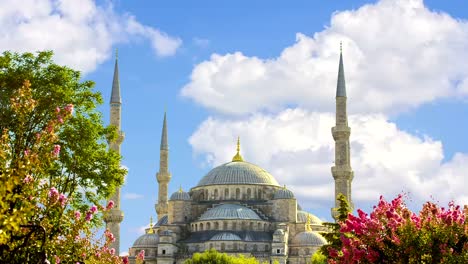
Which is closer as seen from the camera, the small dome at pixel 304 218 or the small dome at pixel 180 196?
the small dome at pixel 180 196

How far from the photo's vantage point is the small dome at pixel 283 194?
89.0 meters

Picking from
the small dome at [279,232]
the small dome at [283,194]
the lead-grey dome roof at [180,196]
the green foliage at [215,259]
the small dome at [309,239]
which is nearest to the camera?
the green foliage at [215,259]

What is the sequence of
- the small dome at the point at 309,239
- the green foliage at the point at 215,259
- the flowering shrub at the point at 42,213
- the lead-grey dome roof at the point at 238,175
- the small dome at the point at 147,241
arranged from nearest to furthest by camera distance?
the flowering shrub at the point at 42,213 < the green foliage at the point at 215,259 < the small dome at the point at 309,239 < the small dome at the point at 147,241 < the lead-grey dome roof at the point at 238,175

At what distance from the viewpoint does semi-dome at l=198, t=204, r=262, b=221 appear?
8573 centimetres

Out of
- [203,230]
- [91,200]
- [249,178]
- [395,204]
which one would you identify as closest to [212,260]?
[203,230]

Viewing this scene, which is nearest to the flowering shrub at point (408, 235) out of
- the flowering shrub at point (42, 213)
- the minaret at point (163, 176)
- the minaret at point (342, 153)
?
the flowering shrub at point (42, 213)

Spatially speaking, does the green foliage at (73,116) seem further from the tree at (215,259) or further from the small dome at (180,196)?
the small dome at (180,196)

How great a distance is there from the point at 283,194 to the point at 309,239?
25.1ft

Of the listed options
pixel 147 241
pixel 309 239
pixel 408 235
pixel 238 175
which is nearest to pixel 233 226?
pixel 309 239

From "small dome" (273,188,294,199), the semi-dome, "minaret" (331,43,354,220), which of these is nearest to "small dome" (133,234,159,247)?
the semi-dome

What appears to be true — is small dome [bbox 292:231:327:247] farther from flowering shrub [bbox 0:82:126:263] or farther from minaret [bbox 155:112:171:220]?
flowering shrub [bbox 0:82:126:263]

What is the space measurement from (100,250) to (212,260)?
183 ft

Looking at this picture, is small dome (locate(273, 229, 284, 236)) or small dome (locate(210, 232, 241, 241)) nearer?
small dome (locate(273, 229, 284, 236))

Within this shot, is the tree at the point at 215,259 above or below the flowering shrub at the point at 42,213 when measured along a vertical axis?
above
